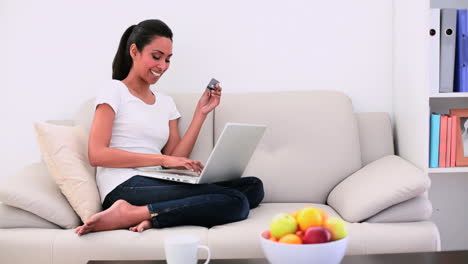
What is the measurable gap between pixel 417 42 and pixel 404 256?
3.96ft

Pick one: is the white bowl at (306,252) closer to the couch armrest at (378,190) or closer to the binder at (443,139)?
the couch armrest at (378,190)

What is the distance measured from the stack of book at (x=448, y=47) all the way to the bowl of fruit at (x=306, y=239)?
132 cm

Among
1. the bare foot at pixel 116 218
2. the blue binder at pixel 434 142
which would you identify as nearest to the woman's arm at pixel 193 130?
the bare foot at pixel 116 218

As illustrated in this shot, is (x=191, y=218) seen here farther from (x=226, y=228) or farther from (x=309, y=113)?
(x=309, y=113)

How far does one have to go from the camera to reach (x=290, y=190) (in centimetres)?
225

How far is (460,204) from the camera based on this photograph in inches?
100

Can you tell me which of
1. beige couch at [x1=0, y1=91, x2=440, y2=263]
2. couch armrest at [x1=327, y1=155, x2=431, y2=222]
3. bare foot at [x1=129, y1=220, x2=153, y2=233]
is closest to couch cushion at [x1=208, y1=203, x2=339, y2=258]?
beige couch at [x1=0, y1=91, x2=440, y2=263]

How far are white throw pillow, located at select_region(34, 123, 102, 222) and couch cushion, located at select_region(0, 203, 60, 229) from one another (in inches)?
4.9

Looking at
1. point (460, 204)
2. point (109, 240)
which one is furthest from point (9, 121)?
point (460, 204)

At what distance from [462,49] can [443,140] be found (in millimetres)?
399

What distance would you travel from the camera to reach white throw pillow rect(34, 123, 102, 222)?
6.16 ft

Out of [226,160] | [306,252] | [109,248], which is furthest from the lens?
[226,160]

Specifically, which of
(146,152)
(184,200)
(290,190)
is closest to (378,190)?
(290,190)

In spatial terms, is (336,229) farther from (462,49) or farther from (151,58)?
(462,49)
